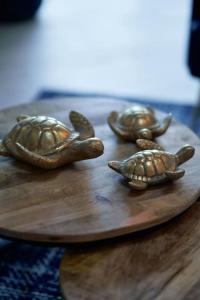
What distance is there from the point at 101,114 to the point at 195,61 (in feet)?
2.36

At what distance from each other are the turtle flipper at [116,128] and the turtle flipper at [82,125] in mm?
75

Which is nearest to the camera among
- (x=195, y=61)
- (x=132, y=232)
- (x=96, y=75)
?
(x=132, y=232)

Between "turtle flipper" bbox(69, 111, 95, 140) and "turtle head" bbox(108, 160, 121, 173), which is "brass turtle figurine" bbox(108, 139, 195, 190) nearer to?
"turtle head" bbox(108, 160, 121, 173)

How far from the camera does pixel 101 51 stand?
9.99ft

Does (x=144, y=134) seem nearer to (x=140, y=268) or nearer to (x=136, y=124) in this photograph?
(x=136, y=124)

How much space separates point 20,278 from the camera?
1417 mm

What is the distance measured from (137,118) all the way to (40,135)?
28 cm

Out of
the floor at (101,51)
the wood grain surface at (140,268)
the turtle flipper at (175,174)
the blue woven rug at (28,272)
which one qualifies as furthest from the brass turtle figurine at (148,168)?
the floor at (101,51)

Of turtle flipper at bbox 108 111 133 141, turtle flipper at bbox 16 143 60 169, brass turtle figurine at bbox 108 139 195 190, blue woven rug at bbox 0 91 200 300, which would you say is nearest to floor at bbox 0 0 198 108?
blue woven rug at bbox 0 91 200 300

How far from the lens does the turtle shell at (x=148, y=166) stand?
1.08 meters

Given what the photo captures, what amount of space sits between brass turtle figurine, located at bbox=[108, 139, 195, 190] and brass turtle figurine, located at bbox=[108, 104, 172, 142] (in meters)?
0.14

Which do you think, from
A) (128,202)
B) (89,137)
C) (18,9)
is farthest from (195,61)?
(18,9)

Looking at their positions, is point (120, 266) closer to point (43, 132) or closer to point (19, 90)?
point (43, 132)

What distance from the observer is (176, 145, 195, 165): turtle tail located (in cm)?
114
